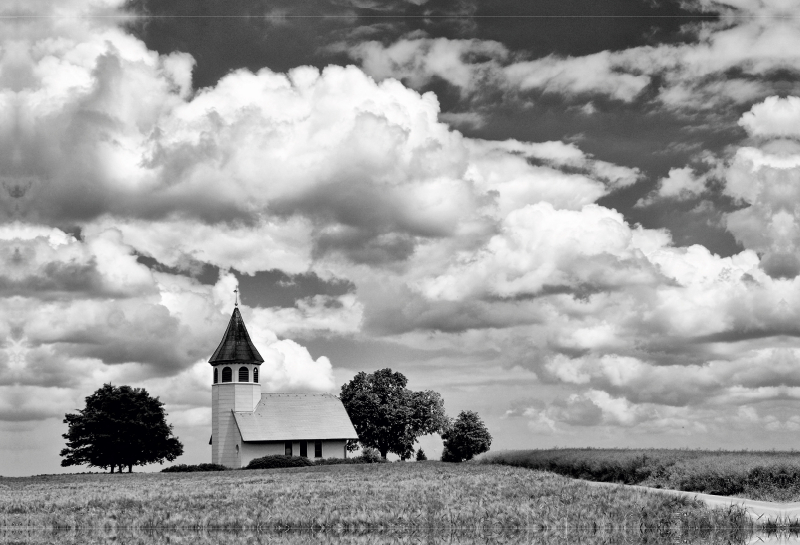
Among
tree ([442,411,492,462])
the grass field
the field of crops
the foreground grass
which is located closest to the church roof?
tree ([442,411,492,462])

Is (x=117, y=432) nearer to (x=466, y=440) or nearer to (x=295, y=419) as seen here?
(x=295, y=419)

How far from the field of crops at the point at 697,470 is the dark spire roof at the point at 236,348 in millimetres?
36409

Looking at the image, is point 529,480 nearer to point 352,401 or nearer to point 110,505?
point 110,505

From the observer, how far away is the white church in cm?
7031

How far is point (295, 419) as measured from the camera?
240 ft

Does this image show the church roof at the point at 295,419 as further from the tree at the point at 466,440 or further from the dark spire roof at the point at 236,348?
the tree at the point at 466,440

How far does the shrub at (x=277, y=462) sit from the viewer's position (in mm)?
62719

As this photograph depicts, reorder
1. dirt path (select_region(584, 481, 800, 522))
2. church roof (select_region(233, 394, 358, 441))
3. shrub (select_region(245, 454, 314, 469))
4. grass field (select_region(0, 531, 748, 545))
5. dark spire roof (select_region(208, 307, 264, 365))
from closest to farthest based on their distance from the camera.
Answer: grass field (select_region(0, 531, 748, 545)) < dirt path (select_region(584, 481, 800, 522)) < shrub (select_region(245, 454, 314, 469)) < church roof (select_region(233, 394, 358, 441)) < dark spire roof (select_region(208, 307, 264, 365))

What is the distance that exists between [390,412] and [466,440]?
583 inches

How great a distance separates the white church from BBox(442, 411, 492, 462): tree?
11851 millimetres

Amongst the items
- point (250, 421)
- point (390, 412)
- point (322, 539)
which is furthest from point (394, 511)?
point (390, 412)

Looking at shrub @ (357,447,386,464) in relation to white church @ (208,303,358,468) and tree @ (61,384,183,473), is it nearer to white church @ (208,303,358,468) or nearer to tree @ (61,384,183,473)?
white church @ (208,303,358,468)

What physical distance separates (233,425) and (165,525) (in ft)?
158

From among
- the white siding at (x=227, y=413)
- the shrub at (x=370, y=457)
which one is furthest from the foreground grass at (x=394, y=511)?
the white siding at (x=227, y=413)
